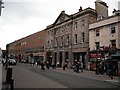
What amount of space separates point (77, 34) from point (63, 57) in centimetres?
751

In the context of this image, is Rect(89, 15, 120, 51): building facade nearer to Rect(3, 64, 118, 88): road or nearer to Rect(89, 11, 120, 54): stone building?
Rect(89, 11, 120, 54): stone building

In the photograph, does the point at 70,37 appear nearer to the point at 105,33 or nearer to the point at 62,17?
the point at 62,17

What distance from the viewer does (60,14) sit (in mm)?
53156

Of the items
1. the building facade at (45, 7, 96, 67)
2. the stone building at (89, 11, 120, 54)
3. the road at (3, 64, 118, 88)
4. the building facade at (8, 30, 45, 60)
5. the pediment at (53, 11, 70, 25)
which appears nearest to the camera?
the road at (3, 64, 118, 88)

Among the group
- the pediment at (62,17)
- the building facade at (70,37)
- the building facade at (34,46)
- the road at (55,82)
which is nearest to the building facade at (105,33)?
the building facade at (70,37)

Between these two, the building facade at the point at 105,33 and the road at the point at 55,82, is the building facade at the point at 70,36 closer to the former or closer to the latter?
the building facade at the point at 105,33

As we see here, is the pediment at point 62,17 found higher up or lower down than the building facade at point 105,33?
higher up

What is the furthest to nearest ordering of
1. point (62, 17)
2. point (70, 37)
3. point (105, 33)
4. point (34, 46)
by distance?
point (34, 46) < point (62, 17) < point (70, 37) < point (105, 33)

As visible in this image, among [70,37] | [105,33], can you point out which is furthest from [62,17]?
[105,33]

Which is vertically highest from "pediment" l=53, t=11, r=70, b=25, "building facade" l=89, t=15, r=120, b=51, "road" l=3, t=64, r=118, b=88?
"pediment" l=53, t=11, r=70, b=25

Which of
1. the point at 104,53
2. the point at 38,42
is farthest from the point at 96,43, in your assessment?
the point at 38,42

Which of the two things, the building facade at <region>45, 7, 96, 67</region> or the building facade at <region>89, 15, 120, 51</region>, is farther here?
the building facade at <region>45, 7, 96, 67</region>

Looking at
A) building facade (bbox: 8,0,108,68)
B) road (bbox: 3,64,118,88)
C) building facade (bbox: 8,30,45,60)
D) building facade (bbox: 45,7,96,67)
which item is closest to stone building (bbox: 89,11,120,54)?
building facade (bbox: 8,0,108,68)

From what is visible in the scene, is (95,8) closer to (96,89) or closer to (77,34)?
(77,34)
